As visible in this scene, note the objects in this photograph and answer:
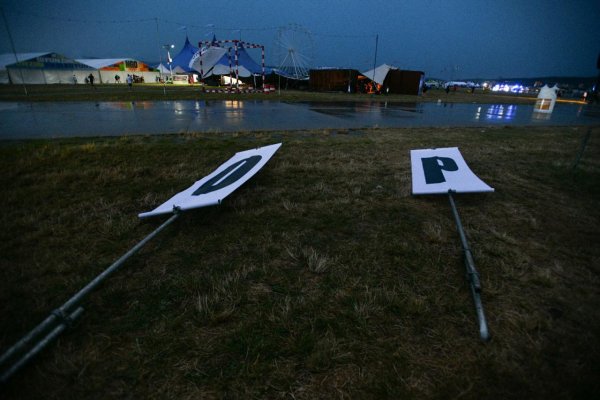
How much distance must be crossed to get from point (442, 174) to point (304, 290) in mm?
3251

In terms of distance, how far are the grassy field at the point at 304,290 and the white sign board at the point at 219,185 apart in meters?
0.24

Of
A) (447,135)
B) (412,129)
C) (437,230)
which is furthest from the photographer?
(412,129)

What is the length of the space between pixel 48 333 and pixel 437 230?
11.0 feet

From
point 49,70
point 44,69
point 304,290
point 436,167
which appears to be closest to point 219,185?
point 304,290

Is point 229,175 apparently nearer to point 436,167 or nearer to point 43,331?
point 43,331

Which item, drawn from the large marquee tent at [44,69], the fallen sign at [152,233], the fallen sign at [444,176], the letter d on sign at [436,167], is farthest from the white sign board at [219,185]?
the large marquee tent at [44,69]

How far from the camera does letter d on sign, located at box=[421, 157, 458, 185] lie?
13.7ft

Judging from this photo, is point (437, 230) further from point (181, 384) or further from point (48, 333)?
point (48, 333)

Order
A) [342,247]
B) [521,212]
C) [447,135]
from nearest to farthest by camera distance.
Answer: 1. [342,247]
2. [521,212]
3. [447,135]

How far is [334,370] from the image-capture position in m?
1.54

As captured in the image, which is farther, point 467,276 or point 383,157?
point 383,157

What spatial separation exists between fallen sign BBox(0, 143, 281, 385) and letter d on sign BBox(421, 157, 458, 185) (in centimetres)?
254

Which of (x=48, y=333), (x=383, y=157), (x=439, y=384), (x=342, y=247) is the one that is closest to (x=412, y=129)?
(x=383, y=157)

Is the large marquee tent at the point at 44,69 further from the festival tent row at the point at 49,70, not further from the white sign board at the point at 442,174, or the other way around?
the white sign board at the point at 442,174
